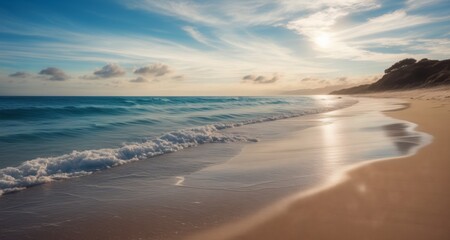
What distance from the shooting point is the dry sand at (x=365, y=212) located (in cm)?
348

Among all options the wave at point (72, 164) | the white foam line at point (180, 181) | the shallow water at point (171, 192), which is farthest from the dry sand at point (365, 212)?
the wave at point (72, 164)

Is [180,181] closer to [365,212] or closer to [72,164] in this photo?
[72,164]

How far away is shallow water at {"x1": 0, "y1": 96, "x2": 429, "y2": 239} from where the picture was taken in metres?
3.98

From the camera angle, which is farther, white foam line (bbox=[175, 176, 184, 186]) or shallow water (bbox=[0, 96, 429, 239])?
white foam line (bbox=[175, 176, 184, 186])

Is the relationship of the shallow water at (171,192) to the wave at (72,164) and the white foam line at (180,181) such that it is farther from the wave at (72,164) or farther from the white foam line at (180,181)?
the wave at (72,164)

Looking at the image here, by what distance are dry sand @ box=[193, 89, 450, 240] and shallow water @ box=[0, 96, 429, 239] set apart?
422 mm

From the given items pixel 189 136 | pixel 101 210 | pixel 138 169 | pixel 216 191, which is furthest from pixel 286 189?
pixel 189 136

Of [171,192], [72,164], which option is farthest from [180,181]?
[72,164]

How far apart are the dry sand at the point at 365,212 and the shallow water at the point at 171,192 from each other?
42 cm

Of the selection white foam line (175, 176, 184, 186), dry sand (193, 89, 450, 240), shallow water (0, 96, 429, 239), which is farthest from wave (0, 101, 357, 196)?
dry sand (193, 89, 450, 240)

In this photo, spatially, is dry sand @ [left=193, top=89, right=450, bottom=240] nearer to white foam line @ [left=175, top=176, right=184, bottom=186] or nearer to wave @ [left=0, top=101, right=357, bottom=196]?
white foam line @ [left=175, top=176, right=184, bottom=186]

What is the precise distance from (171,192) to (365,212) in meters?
3.04

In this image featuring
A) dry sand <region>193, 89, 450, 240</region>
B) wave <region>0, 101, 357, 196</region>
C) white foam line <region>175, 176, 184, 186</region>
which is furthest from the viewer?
wave <region>0, 101, 357, 196</region>

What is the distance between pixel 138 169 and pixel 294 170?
140 inches
